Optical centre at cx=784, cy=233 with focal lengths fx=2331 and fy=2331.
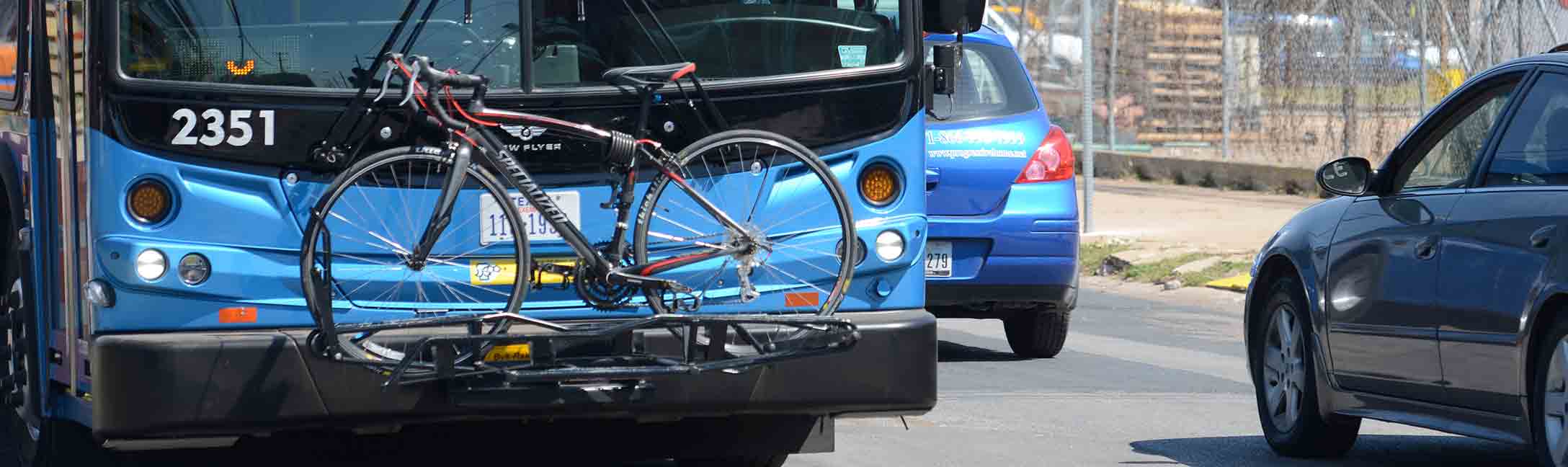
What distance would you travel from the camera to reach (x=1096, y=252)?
59.7 feet

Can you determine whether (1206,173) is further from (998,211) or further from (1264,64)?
(998,211)

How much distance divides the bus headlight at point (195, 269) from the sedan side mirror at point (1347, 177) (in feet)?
11.7

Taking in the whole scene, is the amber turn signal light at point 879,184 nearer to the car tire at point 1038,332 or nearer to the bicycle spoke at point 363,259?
the bicycle spoke at point 363,259

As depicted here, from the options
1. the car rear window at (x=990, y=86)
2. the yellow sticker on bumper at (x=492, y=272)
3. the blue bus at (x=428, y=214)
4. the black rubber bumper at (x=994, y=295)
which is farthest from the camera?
the car rear window at (x=990, y=86)

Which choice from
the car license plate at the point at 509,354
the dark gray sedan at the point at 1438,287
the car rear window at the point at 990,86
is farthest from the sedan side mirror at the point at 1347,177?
the car rear window at the point at 990,86

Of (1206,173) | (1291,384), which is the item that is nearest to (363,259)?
(1291,384)

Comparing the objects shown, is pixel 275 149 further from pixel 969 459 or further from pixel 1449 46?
pixel 1449 46

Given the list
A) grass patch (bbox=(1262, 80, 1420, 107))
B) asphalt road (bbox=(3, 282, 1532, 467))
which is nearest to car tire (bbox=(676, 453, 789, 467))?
asphalt road (bbox=(3, 282, 1532, 467))

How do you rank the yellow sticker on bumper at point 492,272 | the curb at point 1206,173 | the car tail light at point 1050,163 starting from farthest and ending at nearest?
the curb at point 1206,173 < the car tail light at point 1050,163 < the yellow sticker on bumper at point 492,272

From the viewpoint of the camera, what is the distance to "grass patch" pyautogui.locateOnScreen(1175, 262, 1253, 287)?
16.3m

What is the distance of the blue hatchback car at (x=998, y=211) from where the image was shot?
1072 centimetres

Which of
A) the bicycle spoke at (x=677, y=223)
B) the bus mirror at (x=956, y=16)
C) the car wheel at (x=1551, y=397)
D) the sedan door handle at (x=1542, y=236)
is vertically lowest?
the car wheel at (x=1551, y=397)

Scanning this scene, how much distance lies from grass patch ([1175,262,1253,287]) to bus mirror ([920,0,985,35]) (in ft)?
30.9

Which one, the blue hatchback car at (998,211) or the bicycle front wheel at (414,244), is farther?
the blue hatchback car at (998,211)
